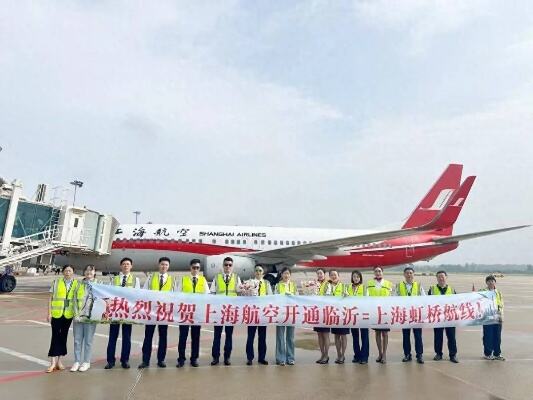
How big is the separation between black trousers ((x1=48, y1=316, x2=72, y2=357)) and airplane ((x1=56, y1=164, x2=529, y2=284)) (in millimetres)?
14607

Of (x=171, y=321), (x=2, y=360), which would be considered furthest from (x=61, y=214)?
(x=171, y=321)

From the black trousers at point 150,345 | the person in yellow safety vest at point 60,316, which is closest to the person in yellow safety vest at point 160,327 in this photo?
the black trousers at point 150,345

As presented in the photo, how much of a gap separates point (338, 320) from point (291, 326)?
83cm

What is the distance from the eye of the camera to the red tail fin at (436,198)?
89.5 feet

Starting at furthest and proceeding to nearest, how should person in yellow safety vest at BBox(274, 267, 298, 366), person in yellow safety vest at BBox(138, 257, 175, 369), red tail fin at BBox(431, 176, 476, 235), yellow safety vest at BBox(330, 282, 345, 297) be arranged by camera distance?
red tail fin at BBox(431, 176, 476, 235)
yellow safety vest at BBox(330, 282, 345, 297)
person in yellow safety vest at BBox(274, 267, 298, 366)
person in yellow safety vest at BBox(138, 257, 175, 369)

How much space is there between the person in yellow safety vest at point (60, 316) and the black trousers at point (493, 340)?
7.23 meters

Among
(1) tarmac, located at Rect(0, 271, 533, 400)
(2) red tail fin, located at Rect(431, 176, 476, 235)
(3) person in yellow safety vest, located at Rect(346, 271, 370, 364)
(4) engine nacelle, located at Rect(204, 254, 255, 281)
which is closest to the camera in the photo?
(1) tarmac, located at Rect(0, 271, 533, 400)

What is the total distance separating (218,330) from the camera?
665 cm

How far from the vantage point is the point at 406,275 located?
7.57m

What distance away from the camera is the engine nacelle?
2069 cm

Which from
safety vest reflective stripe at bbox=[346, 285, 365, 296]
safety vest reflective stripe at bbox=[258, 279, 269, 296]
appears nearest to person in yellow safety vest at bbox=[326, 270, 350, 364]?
A: safety vest reflective stripe at bbox=[346, 285, 365, 296]

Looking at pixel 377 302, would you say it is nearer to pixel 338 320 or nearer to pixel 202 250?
pixel 338 320

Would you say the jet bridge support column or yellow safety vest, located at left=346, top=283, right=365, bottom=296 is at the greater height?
the jet bridge support column

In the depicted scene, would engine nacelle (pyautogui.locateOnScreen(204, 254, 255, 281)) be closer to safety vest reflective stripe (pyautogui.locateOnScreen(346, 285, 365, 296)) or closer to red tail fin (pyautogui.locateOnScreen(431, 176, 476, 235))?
red tail fin (pyautogui.locateOnScreen(431, 176, 476, 235))
